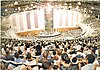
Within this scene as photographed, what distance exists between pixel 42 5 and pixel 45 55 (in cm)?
47

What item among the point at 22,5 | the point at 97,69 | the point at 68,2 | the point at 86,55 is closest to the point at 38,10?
the point at 22,5

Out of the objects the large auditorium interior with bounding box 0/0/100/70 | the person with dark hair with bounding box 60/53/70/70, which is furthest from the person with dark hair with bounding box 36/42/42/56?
the person with dark hair with bounding box 60/53/70/70

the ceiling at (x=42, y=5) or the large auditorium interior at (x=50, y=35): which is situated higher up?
the ceiling at (x=42, y=5)

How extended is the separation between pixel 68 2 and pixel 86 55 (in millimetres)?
526

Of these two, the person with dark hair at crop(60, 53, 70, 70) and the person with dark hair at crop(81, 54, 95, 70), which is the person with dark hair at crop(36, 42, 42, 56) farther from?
the person with dark hair at crop(81, 54, 95, 70)

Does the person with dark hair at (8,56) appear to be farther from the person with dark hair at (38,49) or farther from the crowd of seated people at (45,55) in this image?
the person with dark hair at (38,49)

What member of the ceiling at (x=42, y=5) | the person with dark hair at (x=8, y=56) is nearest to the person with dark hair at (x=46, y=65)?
the person with dark hair at (x=8, y=56)

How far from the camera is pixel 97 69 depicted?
184 centimetres

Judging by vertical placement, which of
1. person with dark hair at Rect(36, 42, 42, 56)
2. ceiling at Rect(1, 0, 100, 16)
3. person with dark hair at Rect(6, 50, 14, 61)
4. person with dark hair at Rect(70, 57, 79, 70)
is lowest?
person with dark hair at Rect(70, 57, 79, 70)

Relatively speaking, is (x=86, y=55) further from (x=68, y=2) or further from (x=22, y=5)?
(x=22, y=5)

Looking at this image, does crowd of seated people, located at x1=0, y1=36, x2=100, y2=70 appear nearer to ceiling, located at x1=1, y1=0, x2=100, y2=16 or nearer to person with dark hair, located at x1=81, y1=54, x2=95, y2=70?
person with dark hair, located at x1=81, y1=54, x2=95, y2=70

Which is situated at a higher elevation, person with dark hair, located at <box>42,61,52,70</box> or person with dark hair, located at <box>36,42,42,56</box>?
person with dark hair, located at <box>36,42,42,56</box>

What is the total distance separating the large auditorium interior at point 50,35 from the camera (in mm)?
1802

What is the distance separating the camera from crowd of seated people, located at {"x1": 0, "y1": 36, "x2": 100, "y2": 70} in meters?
1.80
